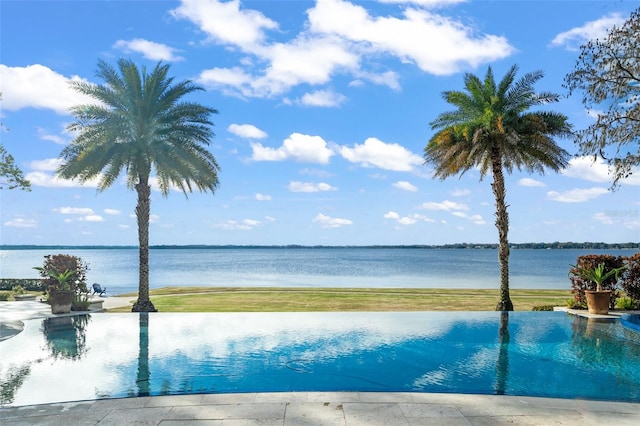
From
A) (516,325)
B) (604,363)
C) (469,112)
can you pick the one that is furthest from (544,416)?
(469,112)

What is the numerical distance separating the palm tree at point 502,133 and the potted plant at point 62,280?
19.0 m

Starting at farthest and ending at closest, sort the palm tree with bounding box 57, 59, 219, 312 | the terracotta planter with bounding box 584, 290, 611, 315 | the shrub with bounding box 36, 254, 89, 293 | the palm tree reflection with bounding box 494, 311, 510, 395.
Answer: the palm tree with bounding box 57, 59, 219, 312, the shrub with bounding box 36, 254, 89, 293, the terracotta planter with bounding box 584, 290, 611, 315, the palm tree reflection with bounding box 494, 311, 510, 395

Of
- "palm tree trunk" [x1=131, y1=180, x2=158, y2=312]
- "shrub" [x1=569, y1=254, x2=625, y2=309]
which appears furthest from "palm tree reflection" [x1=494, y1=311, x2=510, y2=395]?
"palm tree trunk" [x1=131, y1=180, x2=158, y2=312]

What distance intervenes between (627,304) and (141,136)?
2402 cm

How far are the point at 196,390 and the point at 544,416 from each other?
6628 mm

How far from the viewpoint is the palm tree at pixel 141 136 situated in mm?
23703

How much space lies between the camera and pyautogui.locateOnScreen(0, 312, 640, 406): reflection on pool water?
10.3 meters

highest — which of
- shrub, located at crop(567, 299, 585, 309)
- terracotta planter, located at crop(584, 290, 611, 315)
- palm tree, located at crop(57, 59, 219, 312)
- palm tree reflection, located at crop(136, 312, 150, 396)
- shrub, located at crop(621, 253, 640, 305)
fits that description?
palm tree, located at crop(57, 59, 219, 312)

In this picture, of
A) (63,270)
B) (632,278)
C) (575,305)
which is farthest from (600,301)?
(63,270)

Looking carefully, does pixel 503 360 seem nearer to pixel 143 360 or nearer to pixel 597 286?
pixel 143 360

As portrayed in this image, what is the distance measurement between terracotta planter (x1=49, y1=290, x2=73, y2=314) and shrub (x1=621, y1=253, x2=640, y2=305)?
79.4 ft

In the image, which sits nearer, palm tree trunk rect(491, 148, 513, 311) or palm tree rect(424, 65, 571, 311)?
palm tree rect(424, 65, 571, 311)

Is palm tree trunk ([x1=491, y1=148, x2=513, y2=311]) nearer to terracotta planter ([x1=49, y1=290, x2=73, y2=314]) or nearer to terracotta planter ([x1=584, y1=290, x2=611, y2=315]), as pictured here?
terracotta planter ([x1=584, y1=290, x2=611, y2=315])

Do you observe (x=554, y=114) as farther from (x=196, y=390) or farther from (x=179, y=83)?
(x=196, y=390)
